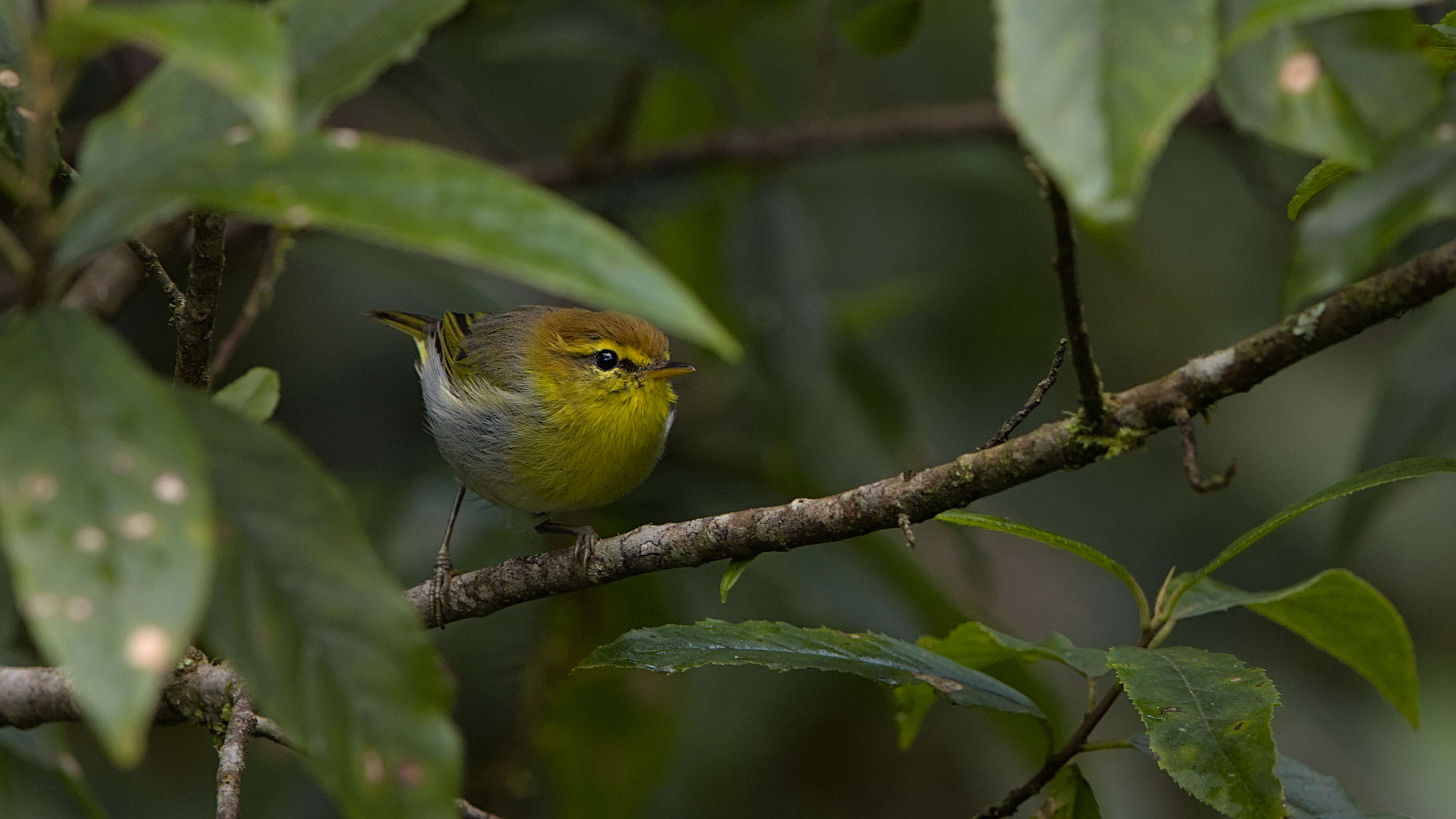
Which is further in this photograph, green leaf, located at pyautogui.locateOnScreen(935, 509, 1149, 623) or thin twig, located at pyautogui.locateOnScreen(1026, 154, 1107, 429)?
green leaf, located at pyautogui.locateOnScreen(935, 509, 1149, 623)

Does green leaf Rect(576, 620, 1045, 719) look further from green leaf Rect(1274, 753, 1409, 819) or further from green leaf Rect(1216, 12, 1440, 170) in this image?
green leaf Rect(1216, 12, 1440, 170)

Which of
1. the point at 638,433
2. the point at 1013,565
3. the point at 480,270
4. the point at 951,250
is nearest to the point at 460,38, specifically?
the point at 480,270

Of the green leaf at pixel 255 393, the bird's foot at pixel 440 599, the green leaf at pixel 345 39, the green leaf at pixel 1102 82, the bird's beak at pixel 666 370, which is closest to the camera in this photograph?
the green leaf at pixel 1102 82

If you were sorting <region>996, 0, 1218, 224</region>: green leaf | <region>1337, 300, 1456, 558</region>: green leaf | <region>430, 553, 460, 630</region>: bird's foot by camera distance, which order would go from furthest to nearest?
<region>1337, 300, 1456, 558</region>: green leaf
<region>430, 553, 460, 630</region>: bird's foot
<region>996, 0, 1218, 224</region>: green leaf

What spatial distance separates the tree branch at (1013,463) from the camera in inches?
54.7

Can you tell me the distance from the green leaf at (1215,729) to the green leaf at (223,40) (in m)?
1.51

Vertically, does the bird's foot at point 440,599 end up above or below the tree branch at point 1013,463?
below

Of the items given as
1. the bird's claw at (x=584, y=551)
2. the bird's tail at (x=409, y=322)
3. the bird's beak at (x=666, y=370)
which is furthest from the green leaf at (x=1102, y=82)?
the bird's tail at (x=409, y=322)

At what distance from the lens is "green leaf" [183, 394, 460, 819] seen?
1.22 metres

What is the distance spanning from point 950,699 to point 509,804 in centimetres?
222

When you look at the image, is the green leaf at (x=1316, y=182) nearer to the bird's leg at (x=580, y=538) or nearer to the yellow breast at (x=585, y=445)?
the bird's leg at (x=580, y=538)

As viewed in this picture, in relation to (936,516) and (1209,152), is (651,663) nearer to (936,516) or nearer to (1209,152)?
(936,516)

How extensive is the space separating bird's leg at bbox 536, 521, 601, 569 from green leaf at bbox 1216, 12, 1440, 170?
4.53 ft

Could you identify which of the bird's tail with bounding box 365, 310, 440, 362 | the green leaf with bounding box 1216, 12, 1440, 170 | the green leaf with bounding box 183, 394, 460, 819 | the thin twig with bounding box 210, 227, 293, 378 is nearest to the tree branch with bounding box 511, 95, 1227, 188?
the bird's tail with bounding box 365, 310, 440, 362
